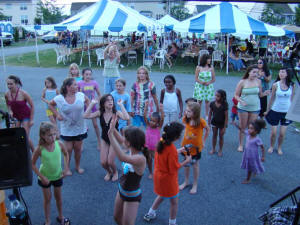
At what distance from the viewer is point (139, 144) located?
104 inches

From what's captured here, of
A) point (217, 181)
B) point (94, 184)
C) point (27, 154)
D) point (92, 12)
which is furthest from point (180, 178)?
point (92, 12)

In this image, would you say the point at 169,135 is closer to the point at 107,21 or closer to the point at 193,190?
the point at 193,190

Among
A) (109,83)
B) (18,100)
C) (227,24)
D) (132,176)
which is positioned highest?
(227,24)

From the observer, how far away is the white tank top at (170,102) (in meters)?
4.75

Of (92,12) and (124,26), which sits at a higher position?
(92,12)

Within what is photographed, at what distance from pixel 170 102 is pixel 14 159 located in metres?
3.10

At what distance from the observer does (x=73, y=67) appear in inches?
212

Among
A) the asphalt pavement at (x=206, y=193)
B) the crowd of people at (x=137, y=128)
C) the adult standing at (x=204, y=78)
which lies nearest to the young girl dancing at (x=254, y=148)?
the crowd of people at (x=137, y=128)

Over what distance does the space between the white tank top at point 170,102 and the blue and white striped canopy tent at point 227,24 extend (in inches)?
345

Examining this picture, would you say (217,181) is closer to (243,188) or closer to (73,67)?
(243,188)

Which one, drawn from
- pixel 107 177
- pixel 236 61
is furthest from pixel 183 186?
pixel 236 61

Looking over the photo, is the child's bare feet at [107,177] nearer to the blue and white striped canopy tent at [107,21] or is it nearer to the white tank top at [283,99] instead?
the white tank top at [283,99]

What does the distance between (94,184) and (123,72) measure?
1039 centimetres

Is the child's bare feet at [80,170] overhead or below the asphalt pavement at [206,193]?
overhead
